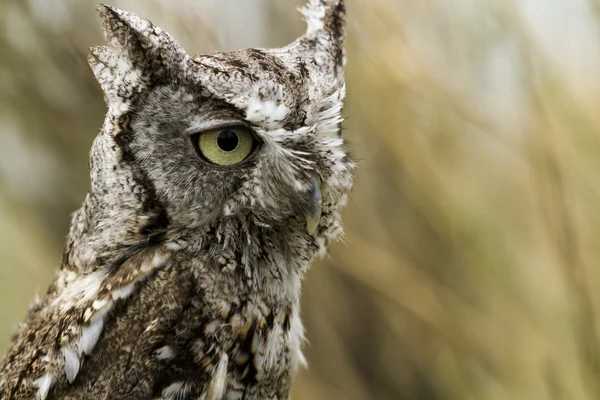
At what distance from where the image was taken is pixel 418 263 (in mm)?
2084

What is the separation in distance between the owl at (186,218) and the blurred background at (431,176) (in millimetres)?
853

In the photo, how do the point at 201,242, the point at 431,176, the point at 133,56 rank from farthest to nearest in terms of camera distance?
the point at 431,176 → the point at 201,242 → the point at 133,56

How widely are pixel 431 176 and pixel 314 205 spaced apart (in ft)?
3.51

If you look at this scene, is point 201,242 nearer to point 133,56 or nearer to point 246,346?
point 246,346

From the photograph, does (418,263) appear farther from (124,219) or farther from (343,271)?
(124,219)

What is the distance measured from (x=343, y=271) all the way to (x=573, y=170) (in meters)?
0.86

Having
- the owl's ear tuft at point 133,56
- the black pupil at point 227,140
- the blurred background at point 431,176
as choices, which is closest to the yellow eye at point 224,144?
the black pupil at point 227,140

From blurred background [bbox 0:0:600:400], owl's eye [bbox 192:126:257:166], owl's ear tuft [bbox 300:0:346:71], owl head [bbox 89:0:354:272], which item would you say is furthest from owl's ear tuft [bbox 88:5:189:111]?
blurred background [bbox 0:0:600:400]

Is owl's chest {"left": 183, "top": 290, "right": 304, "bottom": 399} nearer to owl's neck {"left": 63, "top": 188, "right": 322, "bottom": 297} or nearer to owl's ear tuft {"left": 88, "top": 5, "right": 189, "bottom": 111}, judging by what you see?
owl's neck {"left": 63, "top": 188, "right": 322, "bottom": 297}

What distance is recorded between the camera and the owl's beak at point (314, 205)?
104cm

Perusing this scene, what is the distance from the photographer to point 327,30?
1.23m

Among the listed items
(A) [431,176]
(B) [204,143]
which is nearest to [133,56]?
(B) [204,143]

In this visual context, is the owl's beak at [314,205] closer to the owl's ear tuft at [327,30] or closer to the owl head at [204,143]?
the owl head at [204,143]

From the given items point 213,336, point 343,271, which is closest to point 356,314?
point 343,271
